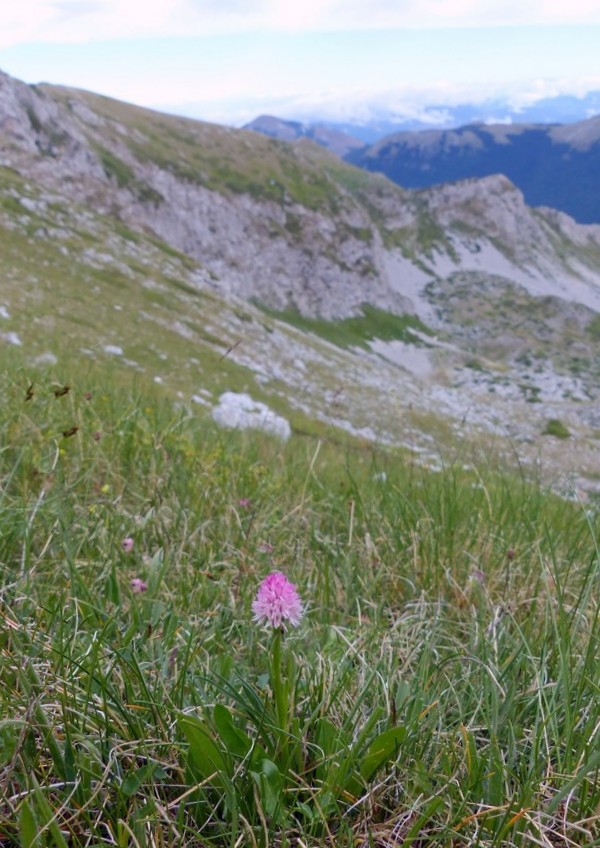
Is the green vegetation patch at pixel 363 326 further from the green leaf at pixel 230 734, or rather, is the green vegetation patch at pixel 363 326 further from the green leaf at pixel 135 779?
the green leaf at pixel 135 779

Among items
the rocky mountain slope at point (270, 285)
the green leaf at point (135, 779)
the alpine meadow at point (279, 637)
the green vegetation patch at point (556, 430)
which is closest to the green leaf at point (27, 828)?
the alpine meadow at point (279, 637)

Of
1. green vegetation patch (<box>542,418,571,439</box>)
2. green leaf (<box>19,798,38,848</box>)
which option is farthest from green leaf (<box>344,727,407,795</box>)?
green vegetation patch (<box>542,418,571,439</box>)

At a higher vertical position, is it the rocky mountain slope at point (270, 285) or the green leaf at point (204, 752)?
the green leaf at point (204, 752)

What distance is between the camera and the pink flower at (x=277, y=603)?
183 centimetres

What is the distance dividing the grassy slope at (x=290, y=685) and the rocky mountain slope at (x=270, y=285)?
5.10m

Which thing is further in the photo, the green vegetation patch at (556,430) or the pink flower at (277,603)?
the green vegetation patch at (556,430)

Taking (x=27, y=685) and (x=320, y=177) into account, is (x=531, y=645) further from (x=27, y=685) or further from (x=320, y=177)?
(x=320, y=177)

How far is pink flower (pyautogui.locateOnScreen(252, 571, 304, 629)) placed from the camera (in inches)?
71.9

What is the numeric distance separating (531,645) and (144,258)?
61578 mm

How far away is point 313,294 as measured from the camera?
118812 mm

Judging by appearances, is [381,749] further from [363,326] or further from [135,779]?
[363,326]

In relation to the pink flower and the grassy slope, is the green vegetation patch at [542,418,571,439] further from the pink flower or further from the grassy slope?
the pink flower

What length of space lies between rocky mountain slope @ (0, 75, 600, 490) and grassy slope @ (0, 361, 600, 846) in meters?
5.10

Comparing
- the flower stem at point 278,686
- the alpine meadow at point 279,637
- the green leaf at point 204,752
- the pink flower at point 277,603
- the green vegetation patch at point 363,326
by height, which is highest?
the pink flower at point 277,603
